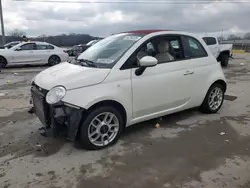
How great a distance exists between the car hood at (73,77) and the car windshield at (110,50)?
0.76ft

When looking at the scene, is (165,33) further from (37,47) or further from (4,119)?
(37,47)

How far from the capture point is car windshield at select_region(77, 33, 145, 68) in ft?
13.5

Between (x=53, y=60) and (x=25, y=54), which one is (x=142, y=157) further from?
(x=53, y=60)

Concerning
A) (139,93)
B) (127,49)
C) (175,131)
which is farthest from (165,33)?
(175,131)

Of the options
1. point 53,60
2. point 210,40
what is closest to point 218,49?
point 210,40

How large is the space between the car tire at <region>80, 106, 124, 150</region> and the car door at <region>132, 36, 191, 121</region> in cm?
39

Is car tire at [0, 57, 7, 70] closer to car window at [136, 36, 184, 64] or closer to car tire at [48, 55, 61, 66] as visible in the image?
car tire at [48, 55, 61, 66]

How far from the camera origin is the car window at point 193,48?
16.1ft

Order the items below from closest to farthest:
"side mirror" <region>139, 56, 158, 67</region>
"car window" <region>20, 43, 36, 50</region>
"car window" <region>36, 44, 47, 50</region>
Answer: "side mirror" <region>139, 56, 158, 67</region> → "car window" <region>20, 43, 36, 50</region> → "car window" <region>36, 44, 47, 50</region>

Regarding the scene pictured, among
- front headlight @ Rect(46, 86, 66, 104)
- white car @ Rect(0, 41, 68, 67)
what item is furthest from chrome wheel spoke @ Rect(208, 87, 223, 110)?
white car @ Rect(0, 41, 68, 67)

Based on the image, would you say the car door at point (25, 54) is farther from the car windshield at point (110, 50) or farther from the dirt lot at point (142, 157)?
the car windshield at point (110, 50)

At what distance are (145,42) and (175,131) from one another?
166cm

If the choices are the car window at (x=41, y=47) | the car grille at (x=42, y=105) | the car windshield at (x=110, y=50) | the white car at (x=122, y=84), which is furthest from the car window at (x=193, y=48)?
the car window at (x=41, y=47)

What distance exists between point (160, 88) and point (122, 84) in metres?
0.78
